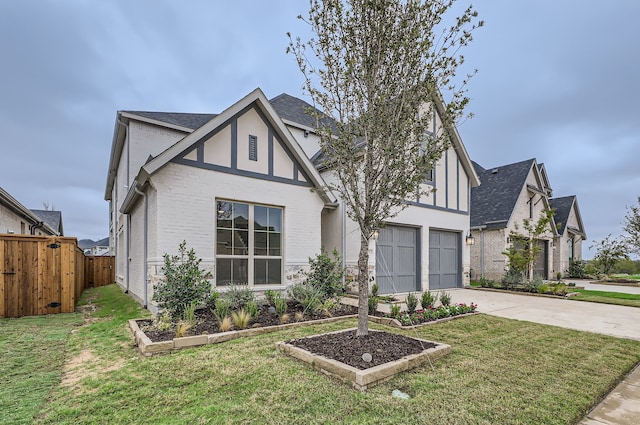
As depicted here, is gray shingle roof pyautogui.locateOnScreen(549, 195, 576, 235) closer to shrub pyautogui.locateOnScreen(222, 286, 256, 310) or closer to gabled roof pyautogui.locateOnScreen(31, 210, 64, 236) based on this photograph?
shrub pyautogui.locateOnScreen(222, 286, 256, 310)

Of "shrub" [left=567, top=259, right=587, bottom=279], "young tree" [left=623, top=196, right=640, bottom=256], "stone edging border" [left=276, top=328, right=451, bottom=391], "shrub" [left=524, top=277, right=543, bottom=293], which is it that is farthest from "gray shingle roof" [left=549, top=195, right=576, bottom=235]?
"stone edging border" [left=276, top=328, right=451, bottom=391]

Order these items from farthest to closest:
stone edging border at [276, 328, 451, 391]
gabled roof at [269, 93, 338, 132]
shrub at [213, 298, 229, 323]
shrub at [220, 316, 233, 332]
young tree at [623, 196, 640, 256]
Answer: young tree at [623, 196, 640, 256]
gabled roof at [269, 93, 338, 132]
shrub at [213, 298, 229, 323]
shrub at [220, 316, 233, 332]
stone edging border at [276, 328, 451, 391]

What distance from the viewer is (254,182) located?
8.39 m

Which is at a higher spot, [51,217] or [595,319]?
→ [51,217]

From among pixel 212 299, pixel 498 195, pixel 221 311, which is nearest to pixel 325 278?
pixel 212 299

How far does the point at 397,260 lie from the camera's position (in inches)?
466

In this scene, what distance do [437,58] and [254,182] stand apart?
527 centimetres

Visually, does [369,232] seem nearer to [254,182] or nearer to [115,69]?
[254,182]

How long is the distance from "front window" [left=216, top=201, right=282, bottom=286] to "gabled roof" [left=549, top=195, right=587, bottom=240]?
20.6m

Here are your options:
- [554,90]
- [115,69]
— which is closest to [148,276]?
[115,69]

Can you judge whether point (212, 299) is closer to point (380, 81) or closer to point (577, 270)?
point (380, 81)

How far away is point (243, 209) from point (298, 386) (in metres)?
5.45

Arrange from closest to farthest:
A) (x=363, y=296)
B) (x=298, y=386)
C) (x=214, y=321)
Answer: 1. (x=298, y=386)
2. (x=363, y=296)
3. (x=214, y=321)

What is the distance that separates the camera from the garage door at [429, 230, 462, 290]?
43.0 ft
